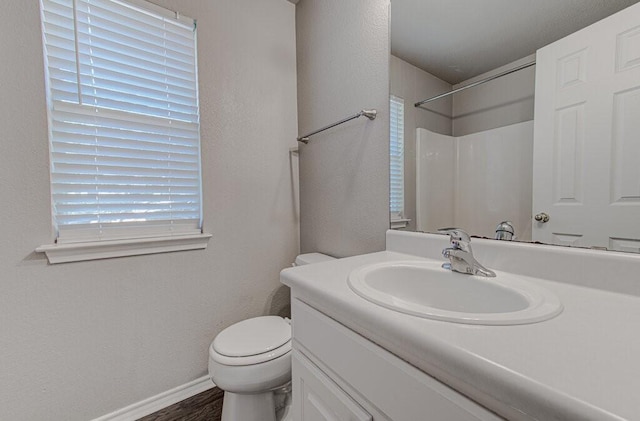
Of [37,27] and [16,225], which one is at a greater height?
[37,27]

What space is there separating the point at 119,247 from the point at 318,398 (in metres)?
1.08

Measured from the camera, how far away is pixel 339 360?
61 centimetres

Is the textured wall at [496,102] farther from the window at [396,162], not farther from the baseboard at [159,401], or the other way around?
the baseboard at [159,401]

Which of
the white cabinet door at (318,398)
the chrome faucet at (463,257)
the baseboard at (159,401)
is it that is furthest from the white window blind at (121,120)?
the chrome faucet at (463,257)

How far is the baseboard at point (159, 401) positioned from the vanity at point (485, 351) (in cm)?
88

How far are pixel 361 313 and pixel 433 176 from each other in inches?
29.0

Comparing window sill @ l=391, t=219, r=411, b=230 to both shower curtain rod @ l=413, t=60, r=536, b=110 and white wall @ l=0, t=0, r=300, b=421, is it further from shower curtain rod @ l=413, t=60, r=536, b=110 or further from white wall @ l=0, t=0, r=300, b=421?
white wall @ l=0, t=0, r=300, b=421

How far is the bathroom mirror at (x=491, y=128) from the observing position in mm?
645

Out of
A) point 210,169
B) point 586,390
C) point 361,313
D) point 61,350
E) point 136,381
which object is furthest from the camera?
point 210,169

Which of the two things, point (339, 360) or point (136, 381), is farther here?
point (136, 381)

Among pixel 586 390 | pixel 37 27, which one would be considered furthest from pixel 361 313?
pixel 37 27

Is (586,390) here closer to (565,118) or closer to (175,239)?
(565,118)

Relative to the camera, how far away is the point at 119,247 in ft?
3.77

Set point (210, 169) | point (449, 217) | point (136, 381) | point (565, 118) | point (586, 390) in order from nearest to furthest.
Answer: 1. point (586, 390)
2. point (565, 118)
3. point (449, 217)
4. point (136, 381)
5. point (210, 169)
